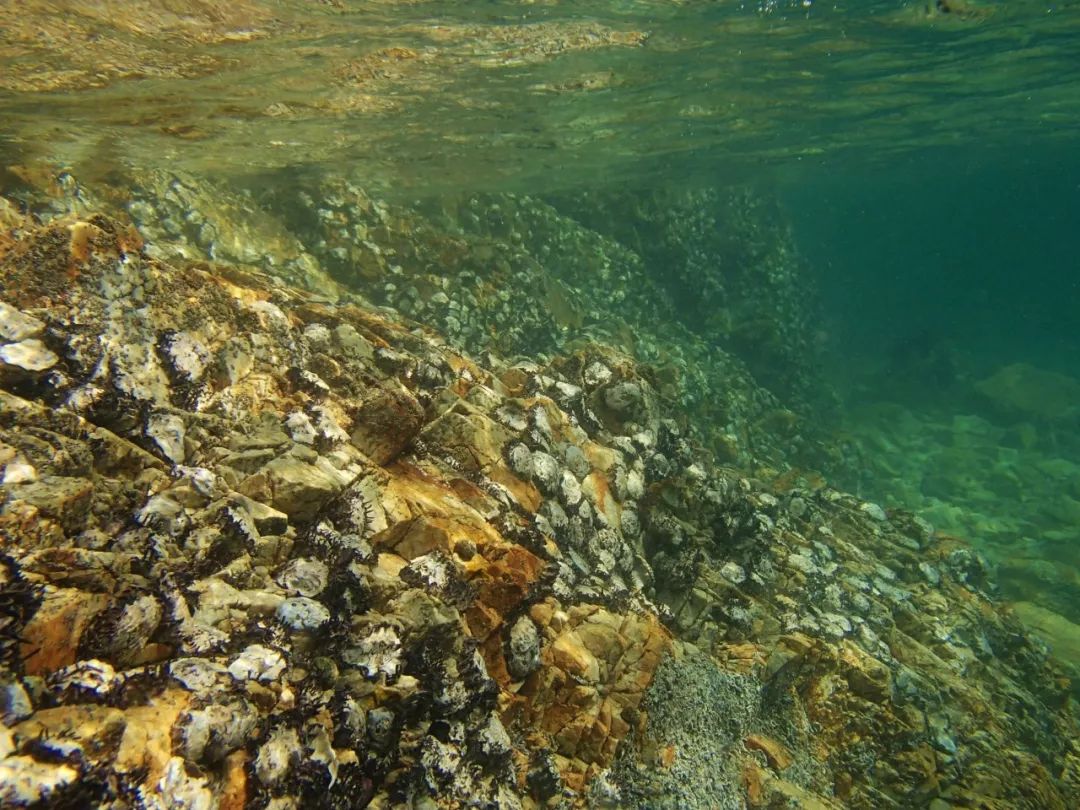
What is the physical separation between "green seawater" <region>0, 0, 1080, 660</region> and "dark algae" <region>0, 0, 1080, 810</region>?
0.52 ft

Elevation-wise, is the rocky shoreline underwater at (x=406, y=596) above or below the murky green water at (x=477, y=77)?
below

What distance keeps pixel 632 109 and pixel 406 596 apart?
19.0m

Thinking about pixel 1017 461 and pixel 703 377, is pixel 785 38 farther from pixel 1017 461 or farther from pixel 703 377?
pixel 1017 461

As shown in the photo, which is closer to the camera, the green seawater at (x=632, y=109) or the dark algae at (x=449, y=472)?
the dark algae at (x=449, y=472)

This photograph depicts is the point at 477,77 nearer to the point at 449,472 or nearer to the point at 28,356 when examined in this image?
the point at 449,472

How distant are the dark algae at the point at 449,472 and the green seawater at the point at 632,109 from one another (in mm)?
158

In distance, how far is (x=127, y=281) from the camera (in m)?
5.20

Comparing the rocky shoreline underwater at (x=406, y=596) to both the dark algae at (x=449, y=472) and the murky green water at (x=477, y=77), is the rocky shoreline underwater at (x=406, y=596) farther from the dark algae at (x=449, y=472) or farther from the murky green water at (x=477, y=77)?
the murky green water at (x=477, y=77)

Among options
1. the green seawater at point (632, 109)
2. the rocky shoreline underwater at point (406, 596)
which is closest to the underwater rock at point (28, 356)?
the rocky shoreline underwater at point (406, 596)

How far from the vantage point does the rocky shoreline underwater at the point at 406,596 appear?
3.11 meters

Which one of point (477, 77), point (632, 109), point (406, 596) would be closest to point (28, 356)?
point (406, 596)

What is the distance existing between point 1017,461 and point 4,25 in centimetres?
3437

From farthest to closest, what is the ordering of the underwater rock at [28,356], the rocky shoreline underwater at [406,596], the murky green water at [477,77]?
the murky green water at [477,77] < the underwater rock at [28,356] < the rocky shoreline underwater at [406,596]

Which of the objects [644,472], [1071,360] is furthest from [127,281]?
[1071,360]
